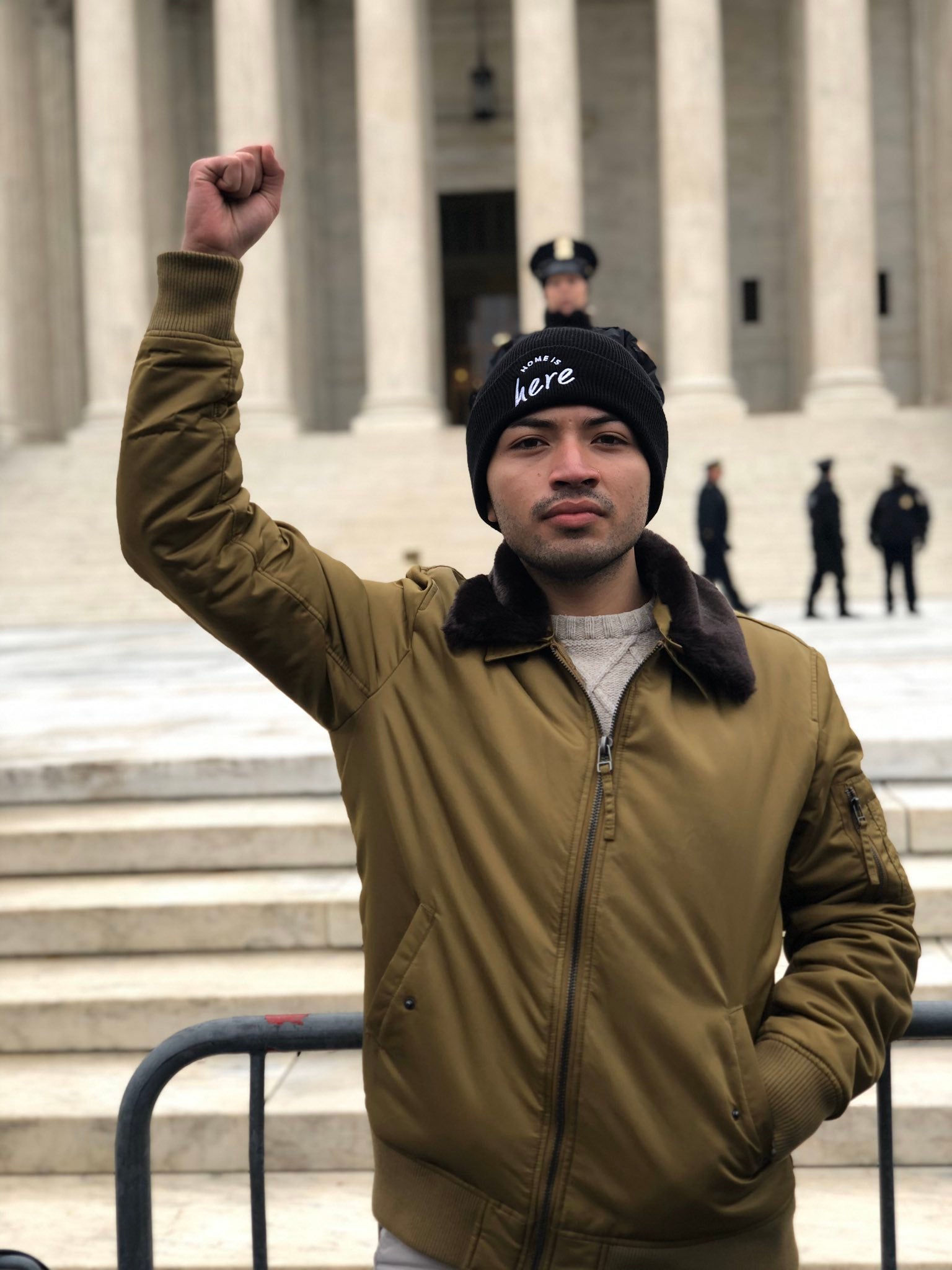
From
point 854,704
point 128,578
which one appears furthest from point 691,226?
point 854,704

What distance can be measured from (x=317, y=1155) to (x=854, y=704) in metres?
5.44

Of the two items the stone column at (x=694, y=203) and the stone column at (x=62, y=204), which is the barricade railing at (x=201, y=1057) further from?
the stone column at (x=62, y=204)

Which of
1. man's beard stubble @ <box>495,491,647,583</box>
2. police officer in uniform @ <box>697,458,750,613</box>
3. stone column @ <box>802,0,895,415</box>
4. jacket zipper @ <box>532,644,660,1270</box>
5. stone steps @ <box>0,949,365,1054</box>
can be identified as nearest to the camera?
jacket zipper @ <box>532,644,660,1270</box>

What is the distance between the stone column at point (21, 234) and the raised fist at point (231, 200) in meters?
35.6

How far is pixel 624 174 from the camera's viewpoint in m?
43.9

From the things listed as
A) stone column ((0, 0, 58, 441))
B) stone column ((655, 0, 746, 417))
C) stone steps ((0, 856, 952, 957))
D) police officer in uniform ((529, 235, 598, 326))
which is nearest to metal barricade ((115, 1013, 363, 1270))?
stone steps ((0, 856, 952, 957))

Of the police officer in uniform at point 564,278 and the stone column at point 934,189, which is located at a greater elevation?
the stone column at point 934,189

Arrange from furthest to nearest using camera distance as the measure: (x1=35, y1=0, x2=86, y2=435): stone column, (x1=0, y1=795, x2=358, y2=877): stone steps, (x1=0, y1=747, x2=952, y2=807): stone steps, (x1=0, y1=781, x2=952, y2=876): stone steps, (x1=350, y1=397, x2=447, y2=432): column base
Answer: (x1=35, y1=0, x2=86, y2=435): stone column, (x1=350, y1=397, x2=447, y2=432): column base, (x1=0, y1=747, x2=952, y2=807): stone steps, (x1=0, y1=795, x2=358, y2=877): stone steps, (x1=0, y1=781, x2=952, y2=876): stone steps

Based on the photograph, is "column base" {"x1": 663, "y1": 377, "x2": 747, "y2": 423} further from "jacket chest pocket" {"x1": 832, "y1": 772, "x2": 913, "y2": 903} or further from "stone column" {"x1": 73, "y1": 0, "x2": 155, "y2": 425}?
"jacket chest pocket" {"x1": 832, "y1": 772, "x2": 913, "y2": 903}

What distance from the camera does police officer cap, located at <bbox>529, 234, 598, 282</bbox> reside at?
8.94m

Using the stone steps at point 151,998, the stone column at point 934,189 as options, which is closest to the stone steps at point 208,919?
the stone steps at point 151,998

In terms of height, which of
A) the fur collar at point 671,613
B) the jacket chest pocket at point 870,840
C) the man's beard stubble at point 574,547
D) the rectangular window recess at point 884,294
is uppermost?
the rectangular window recess at point 884,294

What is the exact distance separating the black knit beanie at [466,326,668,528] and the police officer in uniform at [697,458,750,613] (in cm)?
1697

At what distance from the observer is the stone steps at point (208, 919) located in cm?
671
